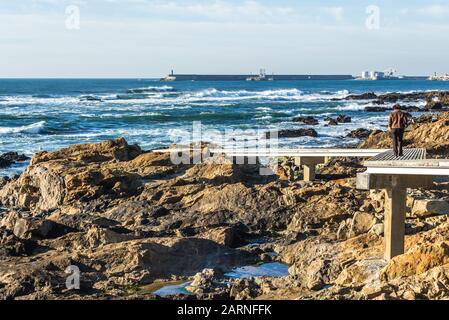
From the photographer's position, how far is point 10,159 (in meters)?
30.3

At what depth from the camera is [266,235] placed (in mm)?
15391

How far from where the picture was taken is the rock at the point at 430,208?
14.8 m

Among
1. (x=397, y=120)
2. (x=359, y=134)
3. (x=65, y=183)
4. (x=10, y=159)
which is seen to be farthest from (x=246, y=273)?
(x=359, y=134)

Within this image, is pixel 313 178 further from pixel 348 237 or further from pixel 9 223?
pixel 9 223

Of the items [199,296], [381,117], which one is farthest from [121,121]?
[199,296]

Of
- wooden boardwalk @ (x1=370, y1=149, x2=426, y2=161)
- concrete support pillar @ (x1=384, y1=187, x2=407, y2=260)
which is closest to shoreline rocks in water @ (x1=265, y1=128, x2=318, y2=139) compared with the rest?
wooden boardwalk @ (x1=370, y1=149, x2=426, y2=161)

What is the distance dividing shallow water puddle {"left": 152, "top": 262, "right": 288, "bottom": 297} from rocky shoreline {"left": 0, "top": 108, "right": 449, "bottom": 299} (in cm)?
22

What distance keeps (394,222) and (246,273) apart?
2631 millimetres

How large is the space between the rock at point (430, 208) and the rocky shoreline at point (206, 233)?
0.02 meters

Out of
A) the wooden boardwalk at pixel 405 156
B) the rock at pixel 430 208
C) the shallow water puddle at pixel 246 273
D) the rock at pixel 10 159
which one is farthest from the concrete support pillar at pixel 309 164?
the rock at pixel 10 159

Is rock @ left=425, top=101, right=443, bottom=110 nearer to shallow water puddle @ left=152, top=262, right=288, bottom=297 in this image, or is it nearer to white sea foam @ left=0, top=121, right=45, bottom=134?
white sea foam @ left=0, top=121, right=45, bottom=134

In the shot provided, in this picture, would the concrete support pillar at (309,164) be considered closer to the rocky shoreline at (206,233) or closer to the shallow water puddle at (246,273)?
the rocky shoreline at (206,233)

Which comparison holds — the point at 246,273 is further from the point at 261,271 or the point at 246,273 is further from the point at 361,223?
the point at 361,223
